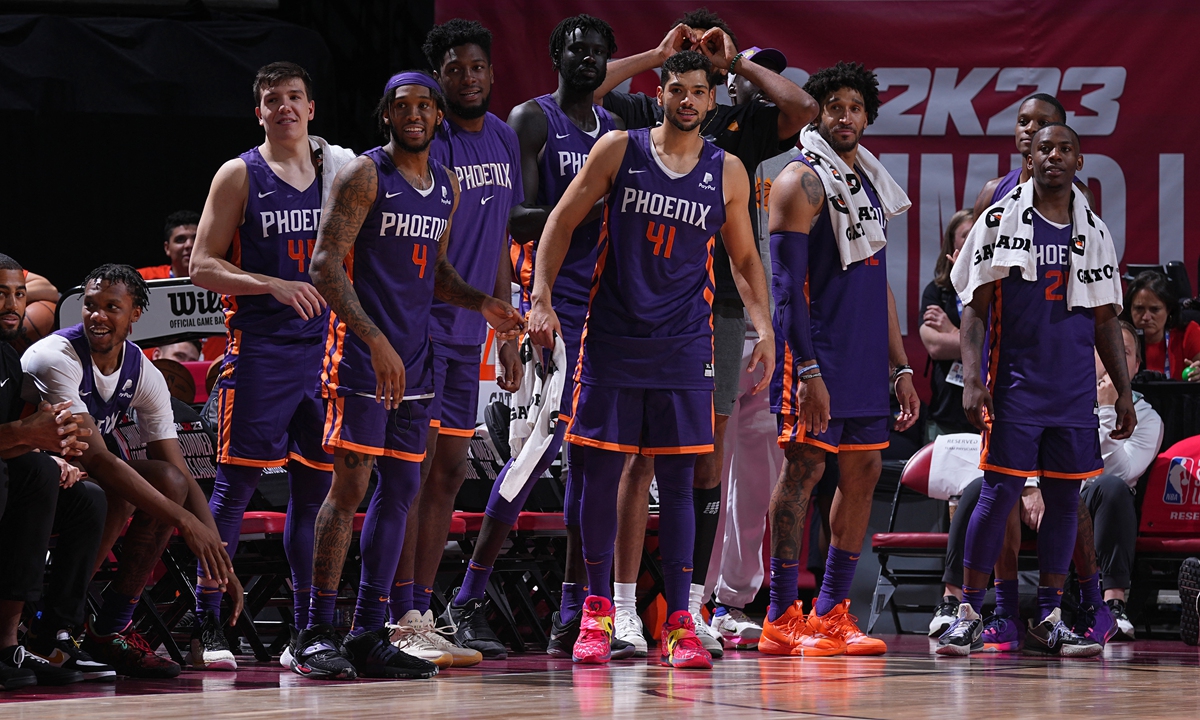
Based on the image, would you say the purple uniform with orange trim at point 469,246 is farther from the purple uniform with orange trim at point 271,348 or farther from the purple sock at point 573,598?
the purple sock at point 573,598

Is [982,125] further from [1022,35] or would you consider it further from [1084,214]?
[1084,214]

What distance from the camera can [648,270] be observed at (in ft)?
14.7

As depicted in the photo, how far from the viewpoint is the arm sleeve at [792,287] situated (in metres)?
5.00

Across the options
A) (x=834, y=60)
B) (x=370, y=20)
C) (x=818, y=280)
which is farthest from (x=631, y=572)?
(x=370, y=20)

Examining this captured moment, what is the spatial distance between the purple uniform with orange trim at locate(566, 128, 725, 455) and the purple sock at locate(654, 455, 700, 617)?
0.22 feet

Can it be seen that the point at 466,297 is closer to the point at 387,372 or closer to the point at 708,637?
the point at 387,372

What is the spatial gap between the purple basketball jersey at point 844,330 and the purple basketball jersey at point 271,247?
167 cm

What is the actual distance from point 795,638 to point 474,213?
1.81 metres

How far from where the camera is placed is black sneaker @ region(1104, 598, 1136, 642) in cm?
600

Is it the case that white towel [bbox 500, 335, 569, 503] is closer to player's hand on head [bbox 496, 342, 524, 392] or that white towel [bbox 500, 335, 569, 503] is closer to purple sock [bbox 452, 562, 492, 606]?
player's hand on head [bbox 496, 342, 524, 392]

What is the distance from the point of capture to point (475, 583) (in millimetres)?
4969

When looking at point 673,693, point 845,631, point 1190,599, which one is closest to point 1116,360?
point 1190,599

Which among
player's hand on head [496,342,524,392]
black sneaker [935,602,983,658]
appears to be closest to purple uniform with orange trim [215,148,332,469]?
player's hand on head [496,342,524,392]

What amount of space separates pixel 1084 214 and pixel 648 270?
1887 mm
